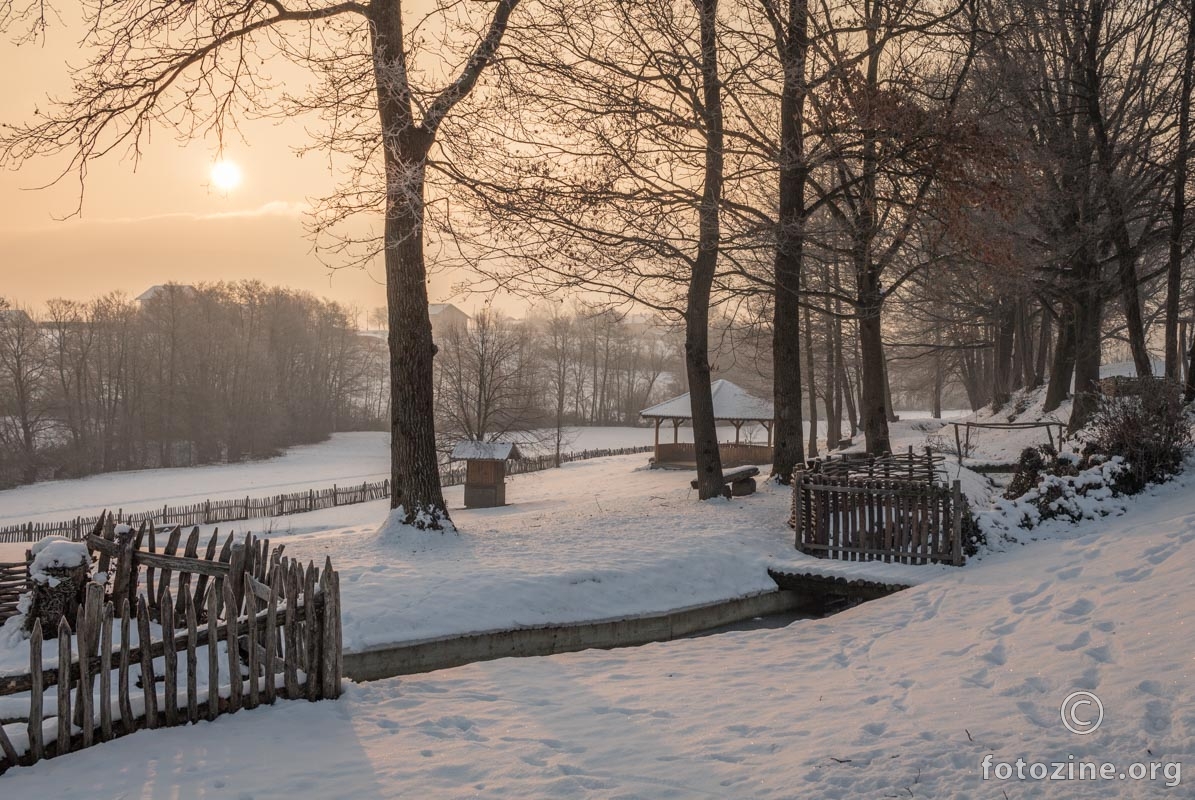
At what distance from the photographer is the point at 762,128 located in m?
17.0

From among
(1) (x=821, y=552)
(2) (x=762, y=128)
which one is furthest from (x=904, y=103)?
(1) (x=821, y=552)

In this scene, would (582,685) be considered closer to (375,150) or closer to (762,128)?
(375,150)

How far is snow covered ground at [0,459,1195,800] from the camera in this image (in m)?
4.70

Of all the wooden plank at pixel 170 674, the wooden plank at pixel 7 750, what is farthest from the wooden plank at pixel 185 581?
the wooden plank at pixel 7 750

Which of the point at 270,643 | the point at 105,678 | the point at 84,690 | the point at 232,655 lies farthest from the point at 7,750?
the point at 270,643

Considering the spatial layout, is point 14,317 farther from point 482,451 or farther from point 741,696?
point 741,696

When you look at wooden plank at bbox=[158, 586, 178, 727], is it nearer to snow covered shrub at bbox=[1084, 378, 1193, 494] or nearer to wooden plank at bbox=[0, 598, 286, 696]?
wooden plank at bbox=[0, 598, 286, 696]

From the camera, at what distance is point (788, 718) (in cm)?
583

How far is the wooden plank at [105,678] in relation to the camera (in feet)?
17.0

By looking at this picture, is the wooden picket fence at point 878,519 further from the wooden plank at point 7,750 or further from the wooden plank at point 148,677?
the wooden plank at point 7,750

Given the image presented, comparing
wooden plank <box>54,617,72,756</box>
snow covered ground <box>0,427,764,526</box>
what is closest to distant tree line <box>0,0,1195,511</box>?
wooden plank <box>54,617,72,756</box>

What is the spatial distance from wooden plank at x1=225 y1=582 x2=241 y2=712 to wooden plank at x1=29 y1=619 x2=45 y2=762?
44.7 inches

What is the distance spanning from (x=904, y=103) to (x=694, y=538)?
25.0ft

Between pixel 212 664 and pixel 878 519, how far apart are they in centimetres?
874
